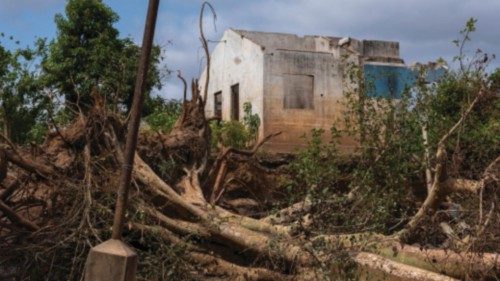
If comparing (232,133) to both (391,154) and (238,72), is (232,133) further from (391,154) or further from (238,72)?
(391,154)

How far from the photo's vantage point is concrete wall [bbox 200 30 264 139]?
2238 cm

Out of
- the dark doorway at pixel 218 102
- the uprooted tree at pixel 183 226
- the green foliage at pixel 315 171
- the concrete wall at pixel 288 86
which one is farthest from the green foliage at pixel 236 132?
the uprooted tree at pixel 183 226

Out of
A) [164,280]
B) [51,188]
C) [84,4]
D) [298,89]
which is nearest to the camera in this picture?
[164,280]

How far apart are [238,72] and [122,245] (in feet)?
61.2

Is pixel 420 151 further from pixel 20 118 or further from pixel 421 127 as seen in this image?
pixel 20 118

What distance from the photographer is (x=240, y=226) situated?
913cm

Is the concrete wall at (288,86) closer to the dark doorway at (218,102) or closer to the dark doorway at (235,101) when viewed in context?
the dark doorway at (235,101)

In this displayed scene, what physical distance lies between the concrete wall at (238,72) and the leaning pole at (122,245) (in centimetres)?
1590

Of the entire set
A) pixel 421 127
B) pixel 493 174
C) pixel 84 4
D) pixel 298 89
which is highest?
pixel 84 4

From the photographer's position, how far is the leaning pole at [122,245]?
540 cm

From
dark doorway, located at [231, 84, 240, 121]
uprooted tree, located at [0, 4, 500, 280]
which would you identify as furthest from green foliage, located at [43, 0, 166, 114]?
uprooted tree, located at [0, 4, 500, 280]

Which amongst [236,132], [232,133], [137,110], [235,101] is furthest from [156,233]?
[235,101]

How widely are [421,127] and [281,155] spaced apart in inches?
233

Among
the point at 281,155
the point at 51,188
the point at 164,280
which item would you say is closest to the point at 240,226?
the point at 164,280
